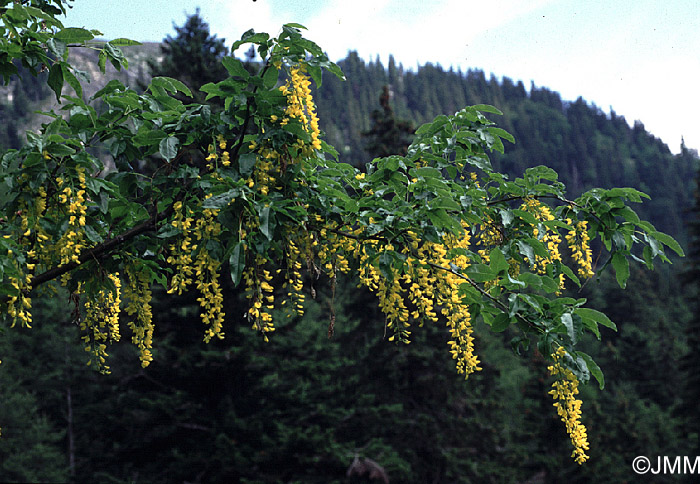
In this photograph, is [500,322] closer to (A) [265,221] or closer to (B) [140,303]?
(A) [265,221]

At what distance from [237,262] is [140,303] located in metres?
1.45

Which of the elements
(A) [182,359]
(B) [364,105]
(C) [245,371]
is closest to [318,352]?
(C) [245,371]

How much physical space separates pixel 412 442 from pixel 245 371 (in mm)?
5953

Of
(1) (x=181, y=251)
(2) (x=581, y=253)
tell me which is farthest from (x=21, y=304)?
(2) (x=581, y=253)

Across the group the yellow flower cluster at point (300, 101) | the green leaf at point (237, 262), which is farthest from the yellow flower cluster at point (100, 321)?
the yellow flower cluster at point (300, 101)

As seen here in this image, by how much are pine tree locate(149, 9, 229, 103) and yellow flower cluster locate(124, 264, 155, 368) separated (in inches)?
543

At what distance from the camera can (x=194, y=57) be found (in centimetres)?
1789

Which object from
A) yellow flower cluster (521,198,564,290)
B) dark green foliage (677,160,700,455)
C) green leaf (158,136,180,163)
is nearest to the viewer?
green leaf (158,136,180,163)

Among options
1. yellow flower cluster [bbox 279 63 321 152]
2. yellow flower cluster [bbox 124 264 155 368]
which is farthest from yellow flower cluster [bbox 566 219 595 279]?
yellow flower cluster [bbox 124 264 155 368]

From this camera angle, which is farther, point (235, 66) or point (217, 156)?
point (217, 156)

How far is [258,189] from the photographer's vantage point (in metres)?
2.90

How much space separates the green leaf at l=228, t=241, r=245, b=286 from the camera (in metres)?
2.53

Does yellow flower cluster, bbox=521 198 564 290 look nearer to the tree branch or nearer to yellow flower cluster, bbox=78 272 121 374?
the tree branch

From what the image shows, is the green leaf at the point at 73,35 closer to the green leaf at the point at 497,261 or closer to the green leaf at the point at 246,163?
the green leaf at the point at 246,163
